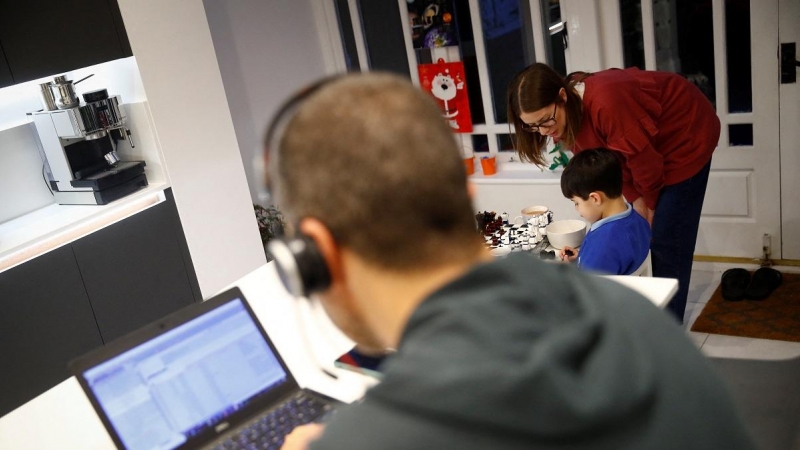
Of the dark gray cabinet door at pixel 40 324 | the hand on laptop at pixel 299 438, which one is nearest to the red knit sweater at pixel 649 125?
the hand on laptop at pixel 299 438

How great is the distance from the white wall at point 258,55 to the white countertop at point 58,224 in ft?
3.54

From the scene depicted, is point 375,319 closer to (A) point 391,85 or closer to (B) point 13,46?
(A) point 391,85

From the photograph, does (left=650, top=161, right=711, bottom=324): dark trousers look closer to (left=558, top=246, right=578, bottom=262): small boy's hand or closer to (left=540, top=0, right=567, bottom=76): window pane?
(left=558, top=246, right=578, bottom=262): small boy's hand

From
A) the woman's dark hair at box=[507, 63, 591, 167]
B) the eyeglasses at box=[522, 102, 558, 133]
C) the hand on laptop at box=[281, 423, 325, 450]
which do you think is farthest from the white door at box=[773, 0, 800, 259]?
the hand on laptop at box=[281, 423, 325, 450]

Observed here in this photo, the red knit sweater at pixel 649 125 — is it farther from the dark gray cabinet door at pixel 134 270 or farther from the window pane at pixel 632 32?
the dark gray cabinet door at pixel 134 270

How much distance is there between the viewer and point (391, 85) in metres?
0.82

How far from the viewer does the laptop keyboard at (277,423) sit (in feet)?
5.03

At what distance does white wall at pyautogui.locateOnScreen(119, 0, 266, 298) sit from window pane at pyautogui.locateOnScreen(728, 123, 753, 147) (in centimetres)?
247

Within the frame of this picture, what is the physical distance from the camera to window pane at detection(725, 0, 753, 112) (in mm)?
3762

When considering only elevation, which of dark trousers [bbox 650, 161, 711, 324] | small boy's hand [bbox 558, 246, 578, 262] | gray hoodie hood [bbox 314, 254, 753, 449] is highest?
gray hoodie hood [bbox 314, 254, 753, 449]

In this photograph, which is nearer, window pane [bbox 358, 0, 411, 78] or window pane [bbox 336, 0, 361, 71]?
window pane [bbox 358, 0, 411, 78]

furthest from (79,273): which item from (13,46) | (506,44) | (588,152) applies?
(506,44)

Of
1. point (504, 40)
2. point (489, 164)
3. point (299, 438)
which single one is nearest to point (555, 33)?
point (504, 40)

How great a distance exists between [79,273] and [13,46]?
3.23ft
